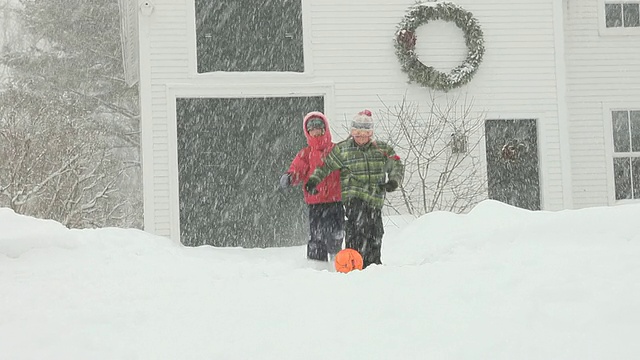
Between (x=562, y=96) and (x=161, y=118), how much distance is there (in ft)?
22.1

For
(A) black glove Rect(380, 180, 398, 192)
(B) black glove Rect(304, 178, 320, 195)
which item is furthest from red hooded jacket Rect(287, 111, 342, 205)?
(A) black glove Rect(380, 180, 398, 192)

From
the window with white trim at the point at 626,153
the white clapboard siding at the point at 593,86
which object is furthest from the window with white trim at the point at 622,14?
the window with white trim at the point at 626,153

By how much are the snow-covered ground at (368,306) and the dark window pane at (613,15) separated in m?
9.49

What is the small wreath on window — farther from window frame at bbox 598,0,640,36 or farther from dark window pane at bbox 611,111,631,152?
window frame at bbox 598,0,640,36

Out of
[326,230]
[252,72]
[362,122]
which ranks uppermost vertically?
[252,72]

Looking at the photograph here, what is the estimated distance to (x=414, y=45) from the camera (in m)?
13.7

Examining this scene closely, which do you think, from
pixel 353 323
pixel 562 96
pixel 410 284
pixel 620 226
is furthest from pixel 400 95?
pixel 353 323

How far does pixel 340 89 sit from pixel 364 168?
6.18 m

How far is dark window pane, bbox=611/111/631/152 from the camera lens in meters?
15.2

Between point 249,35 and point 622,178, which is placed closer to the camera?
point 249,35

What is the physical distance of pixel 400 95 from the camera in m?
13.8

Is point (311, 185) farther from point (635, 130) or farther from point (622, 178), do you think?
point (635, 130)

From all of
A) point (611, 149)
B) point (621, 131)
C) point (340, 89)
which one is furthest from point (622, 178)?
point (340, 89)

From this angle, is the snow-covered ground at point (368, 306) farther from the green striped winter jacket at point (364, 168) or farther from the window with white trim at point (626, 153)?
the window with white trim at point (626, 153)
